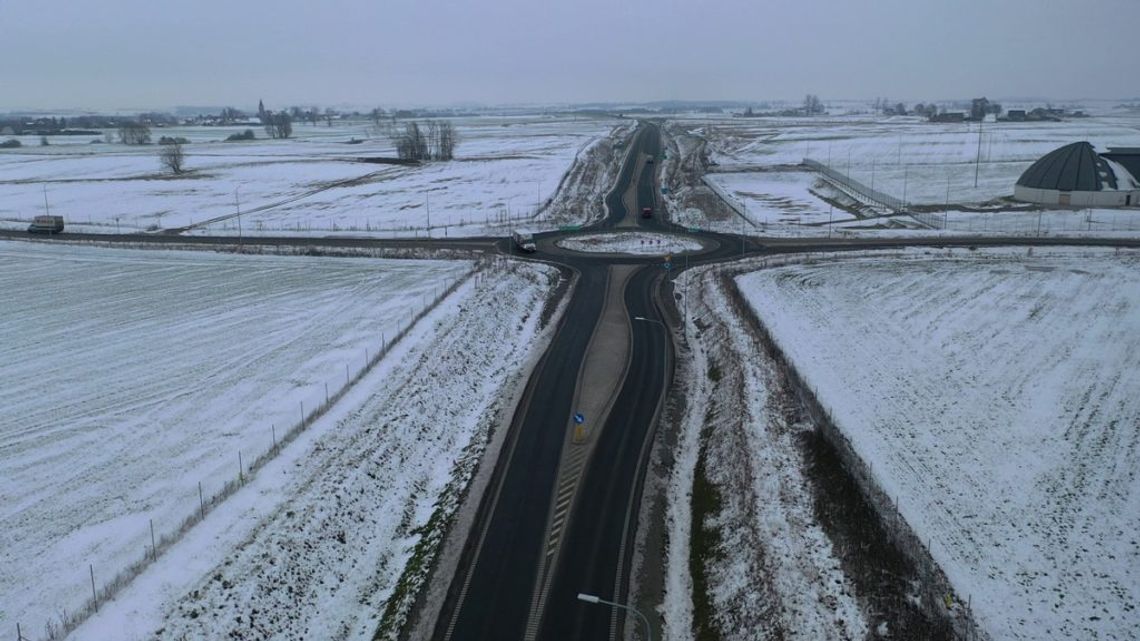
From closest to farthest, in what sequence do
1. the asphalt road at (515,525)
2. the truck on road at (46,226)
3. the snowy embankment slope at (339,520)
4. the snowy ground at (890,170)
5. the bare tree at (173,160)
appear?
the snowy embankment slope at (339,520), the asphalt road at (515,525), the truck on road at (46,226), the snowy ground at (890,170), the bare tree at (173,160)

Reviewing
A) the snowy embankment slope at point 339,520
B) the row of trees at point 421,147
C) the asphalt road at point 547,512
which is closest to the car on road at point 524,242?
the asphalt road at point 547,512

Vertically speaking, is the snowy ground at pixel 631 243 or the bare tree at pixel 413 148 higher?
the bare tree at pixel 413 148

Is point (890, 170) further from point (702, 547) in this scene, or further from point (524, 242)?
point (702, 547)

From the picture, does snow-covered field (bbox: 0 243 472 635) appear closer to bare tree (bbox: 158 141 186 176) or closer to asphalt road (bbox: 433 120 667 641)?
asphalt road (bbox: 433 120 667 641)

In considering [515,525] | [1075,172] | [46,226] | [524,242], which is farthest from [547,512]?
[1075,172]

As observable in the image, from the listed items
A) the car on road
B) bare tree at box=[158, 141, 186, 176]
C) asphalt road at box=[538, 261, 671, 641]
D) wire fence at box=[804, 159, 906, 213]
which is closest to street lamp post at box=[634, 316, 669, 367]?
asphalt road at box=[538, 261, 671, 641]

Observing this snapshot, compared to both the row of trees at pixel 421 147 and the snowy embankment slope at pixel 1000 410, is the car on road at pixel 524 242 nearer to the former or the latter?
the snowy embankment slope at pixel 1000 410
